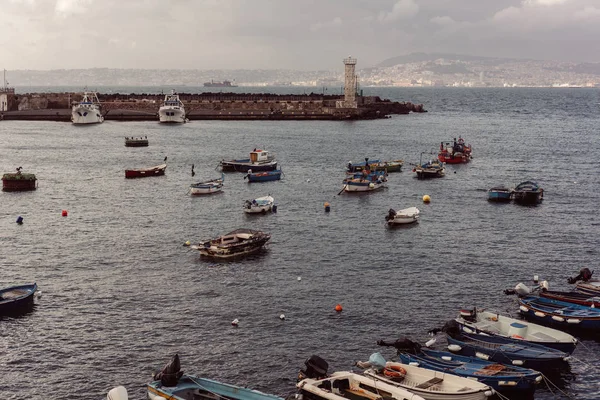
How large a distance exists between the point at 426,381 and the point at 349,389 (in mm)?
3113

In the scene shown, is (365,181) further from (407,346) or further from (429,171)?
(407,346)

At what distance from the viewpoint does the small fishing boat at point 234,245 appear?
146 ft

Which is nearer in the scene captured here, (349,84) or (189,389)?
(189,389)

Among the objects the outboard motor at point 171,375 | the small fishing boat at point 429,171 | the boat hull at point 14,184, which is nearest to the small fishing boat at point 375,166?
the small fishing boat at point 429,171

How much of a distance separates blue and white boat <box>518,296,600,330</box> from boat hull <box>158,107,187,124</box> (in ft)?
413

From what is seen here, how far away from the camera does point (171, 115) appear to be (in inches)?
5969

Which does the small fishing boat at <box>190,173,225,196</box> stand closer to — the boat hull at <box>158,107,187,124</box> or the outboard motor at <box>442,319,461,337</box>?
the outboard motor at <box>442,319,461,337</box>

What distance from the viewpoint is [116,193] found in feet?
224

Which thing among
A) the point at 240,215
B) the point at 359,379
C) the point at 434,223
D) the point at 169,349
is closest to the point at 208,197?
the point at 240,215

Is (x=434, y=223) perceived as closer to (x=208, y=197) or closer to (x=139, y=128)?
(x=208, y=197)

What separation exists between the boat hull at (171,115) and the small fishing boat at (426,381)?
131548mm

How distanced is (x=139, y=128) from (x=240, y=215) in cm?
9147

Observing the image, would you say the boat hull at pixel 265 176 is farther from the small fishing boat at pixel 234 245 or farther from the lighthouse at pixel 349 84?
the lighthouse at pixel 349 84

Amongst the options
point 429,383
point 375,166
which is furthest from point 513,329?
point 375,166
